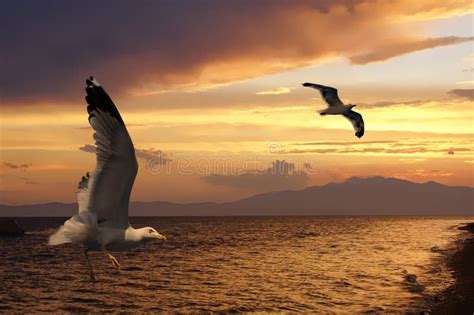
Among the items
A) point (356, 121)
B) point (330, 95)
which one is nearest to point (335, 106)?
point (330, 95)

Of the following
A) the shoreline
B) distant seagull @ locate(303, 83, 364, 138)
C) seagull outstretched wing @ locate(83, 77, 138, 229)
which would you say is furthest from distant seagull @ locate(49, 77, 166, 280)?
the shoreline

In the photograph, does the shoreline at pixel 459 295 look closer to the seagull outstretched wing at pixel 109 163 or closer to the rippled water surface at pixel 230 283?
the rippled water surface at pixel 230 283

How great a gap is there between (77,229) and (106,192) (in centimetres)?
87

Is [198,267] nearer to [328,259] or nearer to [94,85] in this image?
[328,259]

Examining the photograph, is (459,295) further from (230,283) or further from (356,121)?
(230,283)

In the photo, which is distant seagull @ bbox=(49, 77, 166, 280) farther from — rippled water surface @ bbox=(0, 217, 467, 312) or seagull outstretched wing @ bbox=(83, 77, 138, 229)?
rippled water surface @ bbox=(0, 217, 467, 312)

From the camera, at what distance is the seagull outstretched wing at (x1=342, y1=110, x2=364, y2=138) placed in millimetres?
18139

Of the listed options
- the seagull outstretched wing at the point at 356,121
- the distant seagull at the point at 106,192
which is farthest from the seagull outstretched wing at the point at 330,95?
the distant seagull at the point at 106,192

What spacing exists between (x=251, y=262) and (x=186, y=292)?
23186mm

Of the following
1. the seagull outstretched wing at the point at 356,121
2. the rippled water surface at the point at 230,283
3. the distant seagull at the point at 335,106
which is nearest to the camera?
the distant seagull at the point at 335,106

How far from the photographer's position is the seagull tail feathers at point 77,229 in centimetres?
936

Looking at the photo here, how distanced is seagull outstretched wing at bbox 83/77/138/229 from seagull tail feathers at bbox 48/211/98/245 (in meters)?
0.14

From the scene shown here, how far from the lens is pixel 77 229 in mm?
9445

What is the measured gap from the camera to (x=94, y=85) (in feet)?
27.3
